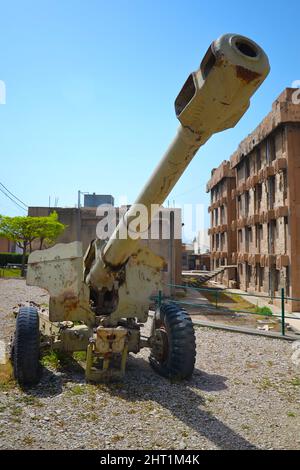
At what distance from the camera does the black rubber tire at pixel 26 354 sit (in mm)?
5613

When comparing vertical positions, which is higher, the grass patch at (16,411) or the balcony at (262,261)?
the balcony at (262,261)

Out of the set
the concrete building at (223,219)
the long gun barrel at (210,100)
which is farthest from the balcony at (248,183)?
the long gun barrel at (210,100)

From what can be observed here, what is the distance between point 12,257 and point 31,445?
31963 millimetres

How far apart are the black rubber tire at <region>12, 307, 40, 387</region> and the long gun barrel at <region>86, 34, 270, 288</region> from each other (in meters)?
2.37

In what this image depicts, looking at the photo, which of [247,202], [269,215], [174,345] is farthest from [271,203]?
[174,345]

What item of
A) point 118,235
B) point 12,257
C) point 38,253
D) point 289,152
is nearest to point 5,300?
point 38,253

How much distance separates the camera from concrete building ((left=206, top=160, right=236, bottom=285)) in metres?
31.4

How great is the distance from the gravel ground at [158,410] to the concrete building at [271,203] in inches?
502

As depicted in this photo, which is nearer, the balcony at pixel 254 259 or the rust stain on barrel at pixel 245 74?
the rust stain on barrel at pixel 245 74

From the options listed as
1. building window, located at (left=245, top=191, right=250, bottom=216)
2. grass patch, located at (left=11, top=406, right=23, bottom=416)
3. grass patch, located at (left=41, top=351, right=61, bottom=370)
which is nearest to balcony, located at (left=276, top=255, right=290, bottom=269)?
building window, located at (left=245, top=191, right=250, bottom=216)

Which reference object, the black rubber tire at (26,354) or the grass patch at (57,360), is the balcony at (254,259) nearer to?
the grass patch at (57,360)

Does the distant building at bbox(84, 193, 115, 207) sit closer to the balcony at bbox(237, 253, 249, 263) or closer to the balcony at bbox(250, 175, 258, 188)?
the balcony at bbox(237, 253, 249, 263)

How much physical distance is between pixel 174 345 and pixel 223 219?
28.0 m
